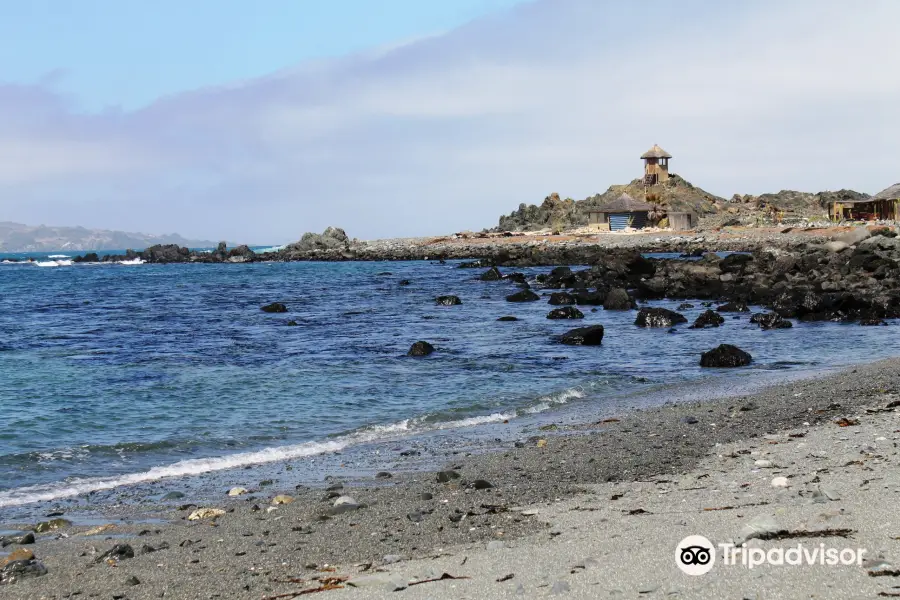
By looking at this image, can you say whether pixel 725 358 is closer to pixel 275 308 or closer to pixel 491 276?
pixel 275 308

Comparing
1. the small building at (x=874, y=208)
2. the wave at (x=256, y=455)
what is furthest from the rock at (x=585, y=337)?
the small building at (x=874, y=208)

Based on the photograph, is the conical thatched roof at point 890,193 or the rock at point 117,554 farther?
the conical thatched roof at point 890,193

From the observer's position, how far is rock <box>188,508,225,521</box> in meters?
7.39

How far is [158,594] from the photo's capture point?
5.36 metres

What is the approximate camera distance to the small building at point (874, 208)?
65.4 m

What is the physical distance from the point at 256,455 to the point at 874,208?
71.2 m

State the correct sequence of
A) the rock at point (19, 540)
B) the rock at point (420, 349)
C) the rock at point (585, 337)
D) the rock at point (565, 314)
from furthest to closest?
the rock at point (565, 314) → the rock at point (585, 337) → the rock at point (420, 349) → the rock at point (19, 540)

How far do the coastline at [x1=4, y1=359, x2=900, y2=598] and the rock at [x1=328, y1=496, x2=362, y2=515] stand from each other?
9 centimetres

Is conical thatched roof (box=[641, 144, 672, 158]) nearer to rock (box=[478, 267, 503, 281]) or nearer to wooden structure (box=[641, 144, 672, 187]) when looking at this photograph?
wooden structure (box=[641, 144, 672, 187])

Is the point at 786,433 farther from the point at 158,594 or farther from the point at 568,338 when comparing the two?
the point at 568,338

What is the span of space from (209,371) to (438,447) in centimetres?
837

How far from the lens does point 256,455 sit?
10.3 metres

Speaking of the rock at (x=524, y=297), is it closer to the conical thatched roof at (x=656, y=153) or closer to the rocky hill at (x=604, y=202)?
the rocky hill at (x=604, y=202)

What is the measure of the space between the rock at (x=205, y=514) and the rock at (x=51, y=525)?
1.10 metres
